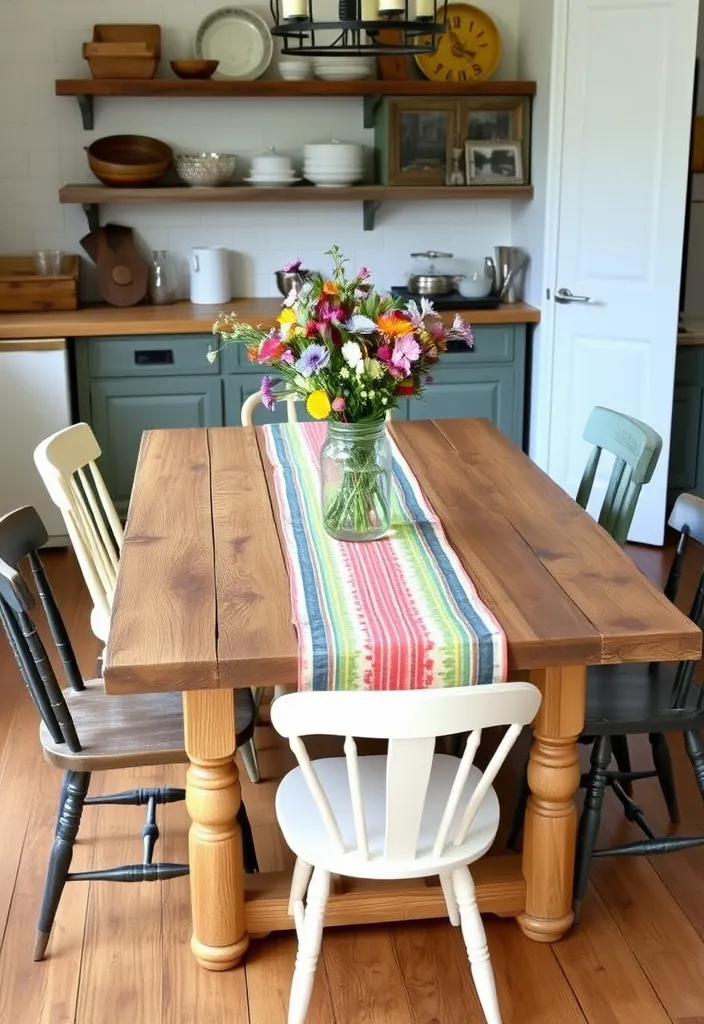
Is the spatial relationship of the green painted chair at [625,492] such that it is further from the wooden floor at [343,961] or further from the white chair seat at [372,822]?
the white chair seat at [372,822]

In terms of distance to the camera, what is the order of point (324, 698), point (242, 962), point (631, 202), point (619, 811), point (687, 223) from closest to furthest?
point (324, 698) < point (242, 962) < point (619, 811) < point (631, 202) < point (687, 223)

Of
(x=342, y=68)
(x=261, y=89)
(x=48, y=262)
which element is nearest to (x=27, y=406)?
(x=48, y=262)

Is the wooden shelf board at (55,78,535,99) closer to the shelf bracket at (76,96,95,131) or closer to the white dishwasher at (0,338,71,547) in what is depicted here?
the shelf bracket at (76,96,95,131)

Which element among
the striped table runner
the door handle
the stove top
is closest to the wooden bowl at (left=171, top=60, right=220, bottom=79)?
the stove top

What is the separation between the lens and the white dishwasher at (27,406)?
4383 millimetres

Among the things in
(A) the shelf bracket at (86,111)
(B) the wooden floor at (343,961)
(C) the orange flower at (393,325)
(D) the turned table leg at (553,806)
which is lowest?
(B) the wooden floor at (343,961)

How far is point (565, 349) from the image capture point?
4.67 meters

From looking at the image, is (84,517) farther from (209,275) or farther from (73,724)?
(209,275)

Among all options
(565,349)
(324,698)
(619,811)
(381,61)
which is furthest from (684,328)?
(324,698)

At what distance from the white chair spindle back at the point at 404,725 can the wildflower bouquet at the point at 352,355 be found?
25.9 inches

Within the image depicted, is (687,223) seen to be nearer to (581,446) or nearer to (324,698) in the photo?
(581,446)

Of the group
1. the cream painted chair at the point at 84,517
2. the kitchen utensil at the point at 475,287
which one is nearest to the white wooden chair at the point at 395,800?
the cream painted chair at the point at 84,517

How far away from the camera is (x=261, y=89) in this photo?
4.69 meters

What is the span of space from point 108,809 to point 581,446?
2.62 m
